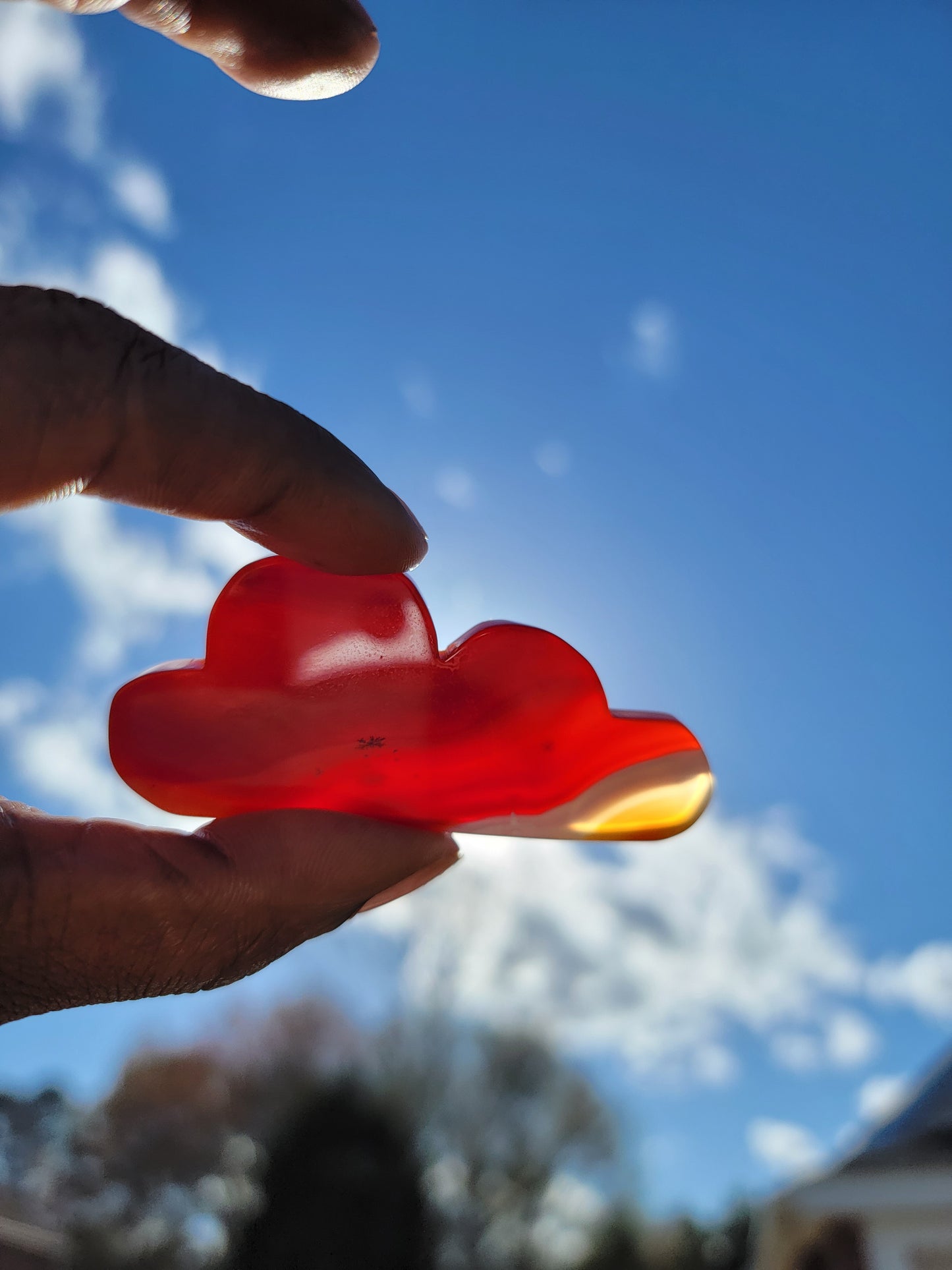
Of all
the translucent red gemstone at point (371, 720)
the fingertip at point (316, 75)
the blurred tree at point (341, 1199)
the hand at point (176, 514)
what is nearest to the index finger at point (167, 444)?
the hand at point (176, 514)

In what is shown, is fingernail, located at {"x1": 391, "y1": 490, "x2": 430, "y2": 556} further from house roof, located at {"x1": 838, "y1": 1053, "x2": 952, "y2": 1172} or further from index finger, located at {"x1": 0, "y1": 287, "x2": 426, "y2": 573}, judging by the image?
house roof, located at {"x1": 838, "y1": 1053, "x2": 952, "y2": 1172}

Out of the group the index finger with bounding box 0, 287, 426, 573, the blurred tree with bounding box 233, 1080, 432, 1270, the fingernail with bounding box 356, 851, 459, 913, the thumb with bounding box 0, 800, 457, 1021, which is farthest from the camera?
the blurred tree with bounding box 233, 1080, 432, 1270

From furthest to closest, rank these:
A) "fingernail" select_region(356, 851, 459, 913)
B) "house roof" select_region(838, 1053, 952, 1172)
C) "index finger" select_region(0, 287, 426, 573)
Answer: "house roof" select_region(838, 1053, 952, 1172) → "fingernail" select_region(356, 851, 459, 913) → "index finger" select_region(0, 287, 426, 573)

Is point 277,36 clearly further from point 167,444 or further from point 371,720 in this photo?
point 371,720

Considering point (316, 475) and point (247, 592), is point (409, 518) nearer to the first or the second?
point (316, 475)

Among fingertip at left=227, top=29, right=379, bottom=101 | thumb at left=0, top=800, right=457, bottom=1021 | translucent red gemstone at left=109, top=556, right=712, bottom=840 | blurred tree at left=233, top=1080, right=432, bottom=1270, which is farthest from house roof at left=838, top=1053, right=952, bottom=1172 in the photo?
fingertip at left=227, top=29, right=379, bottom=101

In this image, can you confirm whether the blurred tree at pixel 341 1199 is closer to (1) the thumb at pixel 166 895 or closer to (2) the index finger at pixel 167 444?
(1) the thumb at pixel 166 895
